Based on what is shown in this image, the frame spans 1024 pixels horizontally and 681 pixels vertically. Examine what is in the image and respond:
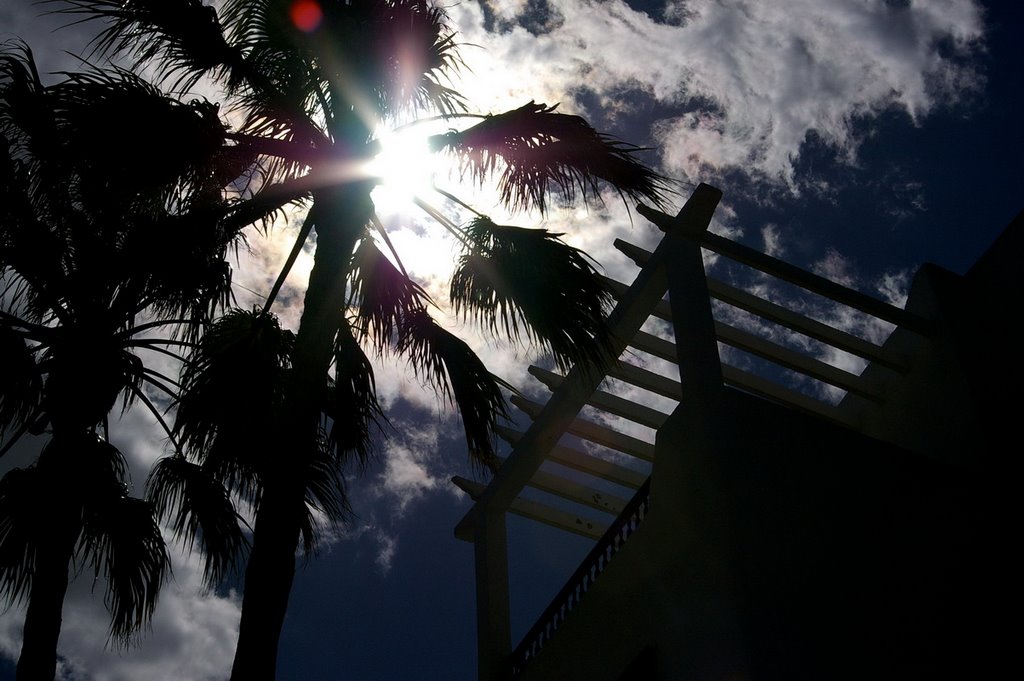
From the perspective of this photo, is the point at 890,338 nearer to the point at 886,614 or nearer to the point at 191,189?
the point at 886,614

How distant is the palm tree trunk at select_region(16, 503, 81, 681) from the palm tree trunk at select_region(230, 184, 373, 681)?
2463mm

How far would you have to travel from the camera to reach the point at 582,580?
36.5ft

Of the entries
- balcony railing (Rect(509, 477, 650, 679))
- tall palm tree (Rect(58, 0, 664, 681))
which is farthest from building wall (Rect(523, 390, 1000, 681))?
tall palm tree (Rect(58, 0, 664, 681))

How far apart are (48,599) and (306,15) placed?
16.2 feet

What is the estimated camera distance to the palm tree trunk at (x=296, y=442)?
18.3 feet

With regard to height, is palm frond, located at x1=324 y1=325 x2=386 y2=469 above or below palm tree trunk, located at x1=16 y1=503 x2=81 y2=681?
above

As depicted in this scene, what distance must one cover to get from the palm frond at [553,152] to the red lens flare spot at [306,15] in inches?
49.8

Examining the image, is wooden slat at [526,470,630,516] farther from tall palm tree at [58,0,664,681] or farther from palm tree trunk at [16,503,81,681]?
palm tree trunk at [16,503,81,681]

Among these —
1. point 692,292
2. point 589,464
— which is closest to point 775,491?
point 692,292

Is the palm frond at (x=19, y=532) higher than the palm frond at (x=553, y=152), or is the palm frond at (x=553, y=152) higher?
the palm frond at (x=553, y=152)

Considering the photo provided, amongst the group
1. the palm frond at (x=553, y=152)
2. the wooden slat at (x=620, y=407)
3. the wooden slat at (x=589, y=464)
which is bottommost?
the palm frond at (x=553, y=152)

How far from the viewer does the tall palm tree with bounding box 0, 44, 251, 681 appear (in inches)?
268

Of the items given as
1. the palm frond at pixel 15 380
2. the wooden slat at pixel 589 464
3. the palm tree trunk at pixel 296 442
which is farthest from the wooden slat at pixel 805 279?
the palm frond at pixel 15 380

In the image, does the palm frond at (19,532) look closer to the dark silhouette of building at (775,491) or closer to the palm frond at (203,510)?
the palm frond at (203,510)
